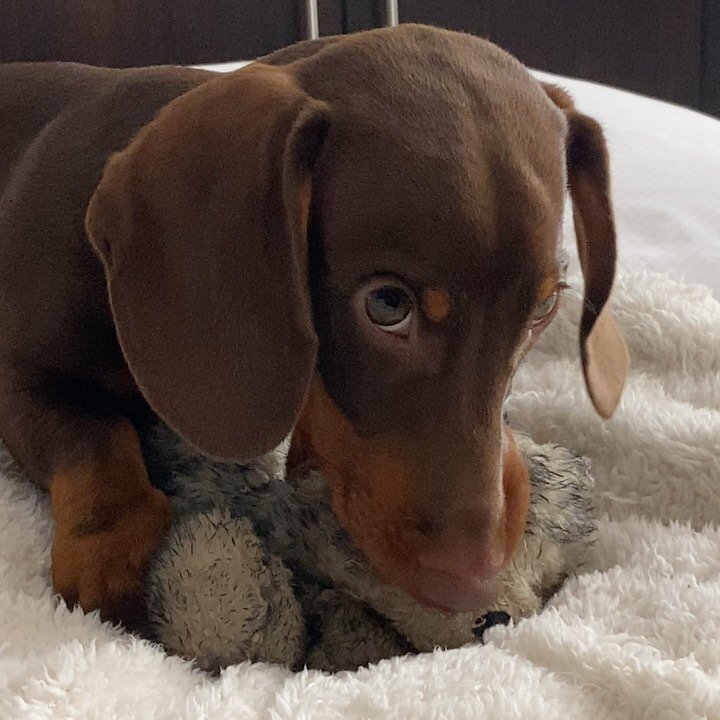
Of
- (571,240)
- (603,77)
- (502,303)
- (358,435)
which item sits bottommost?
(603,77)

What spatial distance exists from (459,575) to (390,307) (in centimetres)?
24

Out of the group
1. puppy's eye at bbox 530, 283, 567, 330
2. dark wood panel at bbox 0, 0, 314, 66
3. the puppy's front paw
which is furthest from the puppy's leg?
dark wood panel at bbox 0, 0, 314, 66

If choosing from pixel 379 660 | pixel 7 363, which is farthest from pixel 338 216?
pixel 7 363

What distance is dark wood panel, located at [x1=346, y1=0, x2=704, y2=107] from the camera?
10.7 ft

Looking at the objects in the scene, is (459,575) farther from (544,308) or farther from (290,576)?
(544,308)

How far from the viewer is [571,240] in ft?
5.59

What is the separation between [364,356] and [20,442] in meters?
0.48

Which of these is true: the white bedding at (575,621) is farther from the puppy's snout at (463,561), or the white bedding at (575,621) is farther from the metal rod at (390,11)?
the metal rod at (390,11)

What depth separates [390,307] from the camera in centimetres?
94

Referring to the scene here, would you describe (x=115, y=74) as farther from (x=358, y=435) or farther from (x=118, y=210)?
A: (x=358, y=435)

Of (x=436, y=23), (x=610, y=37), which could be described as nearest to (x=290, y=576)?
(x=436, y=23)

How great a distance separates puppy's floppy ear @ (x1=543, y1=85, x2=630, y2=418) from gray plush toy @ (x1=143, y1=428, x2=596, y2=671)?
0.58 ft

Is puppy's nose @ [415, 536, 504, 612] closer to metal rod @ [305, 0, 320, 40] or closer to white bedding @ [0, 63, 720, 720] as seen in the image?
white bedding @ [0, 63, 720, 720]

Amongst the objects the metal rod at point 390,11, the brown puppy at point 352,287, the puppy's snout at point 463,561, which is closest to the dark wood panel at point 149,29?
the metal rod at point 390,11
